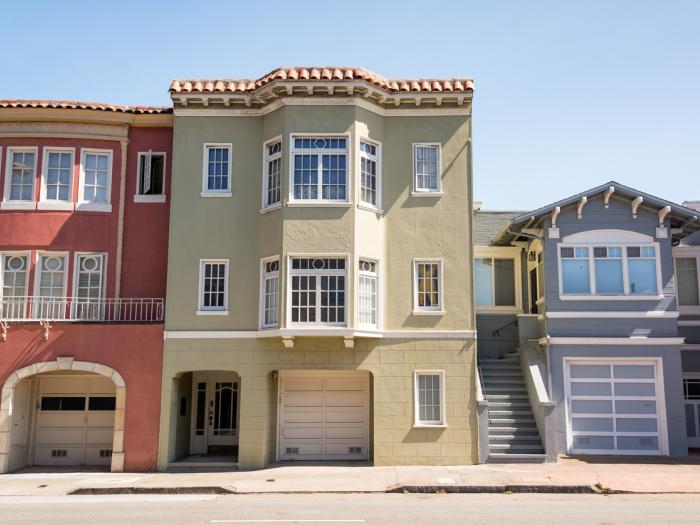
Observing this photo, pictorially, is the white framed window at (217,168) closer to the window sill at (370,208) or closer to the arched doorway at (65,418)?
the window sill at (370,208)

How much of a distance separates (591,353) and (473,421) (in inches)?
163

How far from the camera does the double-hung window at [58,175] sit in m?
20.1

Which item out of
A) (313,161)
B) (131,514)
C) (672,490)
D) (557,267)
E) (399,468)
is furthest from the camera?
(557,267)

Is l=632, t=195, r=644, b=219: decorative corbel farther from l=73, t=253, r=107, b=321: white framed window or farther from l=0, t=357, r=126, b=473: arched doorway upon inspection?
l=0, t=357, r=126, b=473: arched doorway

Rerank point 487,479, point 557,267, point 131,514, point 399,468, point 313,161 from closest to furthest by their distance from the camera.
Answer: point 131,514
point 487,479
point 399,468
point 313,161
point 557,267

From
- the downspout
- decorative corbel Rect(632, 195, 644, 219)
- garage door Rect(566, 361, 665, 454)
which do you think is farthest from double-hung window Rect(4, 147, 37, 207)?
decorative corbel Rect(632, 195, 644, 219)

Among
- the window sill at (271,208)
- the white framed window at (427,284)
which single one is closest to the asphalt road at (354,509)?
the white framed window at (427,284)

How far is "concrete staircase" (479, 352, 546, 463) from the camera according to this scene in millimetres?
18297

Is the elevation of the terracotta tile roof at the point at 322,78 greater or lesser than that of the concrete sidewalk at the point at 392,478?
greater

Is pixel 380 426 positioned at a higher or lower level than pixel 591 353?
lower

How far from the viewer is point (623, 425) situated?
19.6 metres

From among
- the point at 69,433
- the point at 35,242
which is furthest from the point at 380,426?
the point at 35,242

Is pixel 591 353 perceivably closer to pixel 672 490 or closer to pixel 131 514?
pixel 672 490

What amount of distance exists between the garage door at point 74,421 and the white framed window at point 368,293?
7533 millimetres
